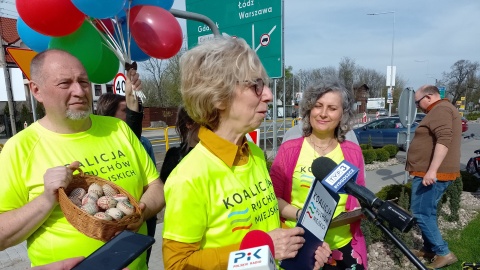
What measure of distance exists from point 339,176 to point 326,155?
1.16m

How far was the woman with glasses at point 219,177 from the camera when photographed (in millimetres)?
1264

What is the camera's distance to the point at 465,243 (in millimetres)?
4441

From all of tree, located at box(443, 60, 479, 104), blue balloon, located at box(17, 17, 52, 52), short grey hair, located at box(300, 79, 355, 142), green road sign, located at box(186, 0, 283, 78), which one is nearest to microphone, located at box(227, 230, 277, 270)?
short grey hair, located at box(300, 79, 355, 142)

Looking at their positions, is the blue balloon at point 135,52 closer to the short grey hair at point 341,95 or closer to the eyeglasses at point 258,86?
the short grey hair at point 341,95

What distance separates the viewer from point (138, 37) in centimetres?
290

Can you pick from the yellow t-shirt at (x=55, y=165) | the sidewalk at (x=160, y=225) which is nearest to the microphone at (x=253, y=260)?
the yellow t-shirt at (x=55, y=165)

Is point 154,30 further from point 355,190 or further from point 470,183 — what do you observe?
point 470,183

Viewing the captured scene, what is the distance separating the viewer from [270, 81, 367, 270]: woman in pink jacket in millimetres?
2277

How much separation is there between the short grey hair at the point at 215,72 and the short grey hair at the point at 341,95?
1135 mm

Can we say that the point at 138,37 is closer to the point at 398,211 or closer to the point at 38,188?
the point at 38,188

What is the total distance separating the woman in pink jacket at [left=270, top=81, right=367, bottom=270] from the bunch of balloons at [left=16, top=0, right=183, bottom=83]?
4.64 ft

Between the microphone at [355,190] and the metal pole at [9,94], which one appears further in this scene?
the metal pole at [9,94]

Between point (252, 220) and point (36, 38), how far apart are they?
2637mm

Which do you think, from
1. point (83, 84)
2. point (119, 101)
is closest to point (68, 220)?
point (83, 84)
